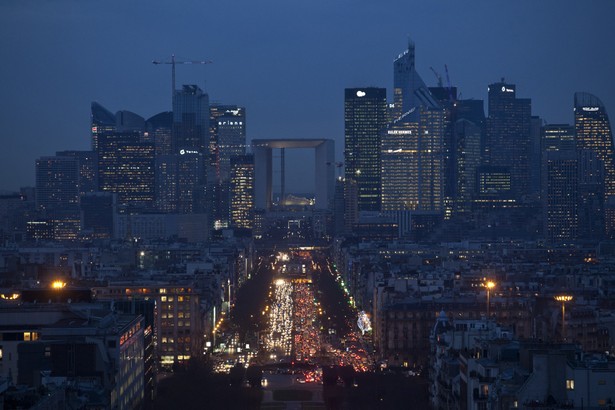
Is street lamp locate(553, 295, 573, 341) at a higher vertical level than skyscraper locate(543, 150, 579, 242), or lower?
lower

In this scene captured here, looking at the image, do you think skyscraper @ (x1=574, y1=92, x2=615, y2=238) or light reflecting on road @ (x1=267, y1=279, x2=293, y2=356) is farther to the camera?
skyscraper @ (x1=574, y1=92, x2=615, y2=238)

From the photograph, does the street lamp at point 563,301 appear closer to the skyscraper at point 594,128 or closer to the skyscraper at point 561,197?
the skyscraper at point 561,197

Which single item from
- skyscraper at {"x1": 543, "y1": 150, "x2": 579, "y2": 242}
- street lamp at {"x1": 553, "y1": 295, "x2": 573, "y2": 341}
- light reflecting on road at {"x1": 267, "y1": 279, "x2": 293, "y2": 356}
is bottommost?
light reflecting on road at {"x1": 267, "y1": 279, "x2": 293, "y2": 356}

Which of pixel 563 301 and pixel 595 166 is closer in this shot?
pixel 563 301

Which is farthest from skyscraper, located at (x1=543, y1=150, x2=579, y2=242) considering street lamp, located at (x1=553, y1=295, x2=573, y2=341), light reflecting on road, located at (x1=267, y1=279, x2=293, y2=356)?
street lamp, located at (x1=553, y1=295, x2=573, y2=341)

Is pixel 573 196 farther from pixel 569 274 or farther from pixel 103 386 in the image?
pixel 103 386

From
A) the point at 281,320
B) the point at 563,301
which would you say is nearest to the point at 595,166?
the point at 281,320

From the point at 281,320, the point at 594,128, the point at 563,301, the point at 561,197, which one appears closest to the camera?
the point at 563,301

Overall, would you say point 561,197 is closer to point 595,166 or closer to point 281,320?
point 595,166

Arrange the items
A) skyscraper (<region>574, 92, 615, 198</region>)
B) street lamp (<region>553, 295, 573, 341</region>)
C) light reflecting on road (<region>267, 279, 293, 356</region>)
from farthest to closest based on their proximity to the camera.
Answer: skyscraper (<region>574, 92, 615, 198</region>) < light reflecting on road (<region>267, 279, 293, 356</region>) < street lamp (<region>553, 295, 573, 341</region>)

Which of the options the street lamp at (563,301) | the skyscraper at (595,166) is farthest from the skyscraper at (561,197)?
the street lamp at (563,301)

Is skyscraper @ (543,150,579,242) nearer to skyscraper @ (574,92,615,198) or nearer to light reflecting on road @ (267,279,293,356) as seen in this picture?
skyscraper @ (574,92,615,198)

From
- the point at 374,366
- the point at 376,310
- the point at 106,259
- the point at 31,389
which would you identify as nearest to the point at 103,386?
the point at 31,389
